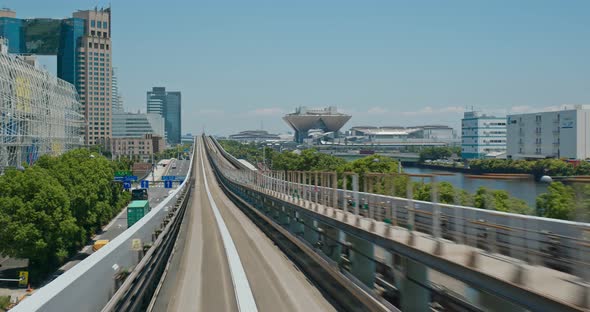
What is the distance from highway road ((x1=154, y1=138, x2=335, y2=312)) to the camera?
43.5 ft

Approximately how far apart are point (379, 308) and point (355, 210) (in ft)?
16.9

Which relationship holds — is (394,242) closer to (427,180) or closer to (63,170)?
(427,180)

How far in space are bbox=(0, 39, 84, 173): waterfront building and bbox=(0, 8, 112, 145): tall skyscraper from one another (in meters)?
76.4

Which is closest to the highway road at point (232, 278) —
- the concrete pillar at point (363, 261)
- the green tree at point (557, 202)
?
the concrete pillar at point (363, 261)

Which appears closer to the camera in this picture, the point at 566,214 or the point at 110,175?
the point at 566,214

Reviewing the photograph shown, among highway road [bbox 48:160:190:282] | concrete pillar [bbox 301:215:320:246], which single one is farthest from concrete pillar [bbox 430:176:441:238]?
highway road [bbox 48:160:190:282]

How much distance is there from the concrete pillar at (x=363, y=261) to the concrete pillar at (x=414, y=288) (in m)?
2.49

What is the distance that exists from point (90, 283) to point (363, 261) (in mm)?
8500

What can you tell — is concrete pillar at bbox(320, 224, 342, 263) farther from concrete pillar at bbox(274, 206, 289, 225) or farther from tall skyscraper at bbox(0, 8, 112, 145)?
tall skyscraper at bbox(0, 8, 112, 145)

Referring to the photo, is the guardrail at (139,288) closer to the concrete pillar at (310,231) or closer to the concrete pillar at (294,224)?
the concrete pillar at (310,231)

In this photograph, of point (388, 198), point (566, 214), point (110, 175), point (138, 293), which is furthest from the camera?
point (110, 175)

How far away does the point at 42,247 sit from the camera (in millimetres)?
32250

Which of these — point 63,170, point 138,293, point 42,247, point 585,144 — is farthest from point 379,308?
point 63,170

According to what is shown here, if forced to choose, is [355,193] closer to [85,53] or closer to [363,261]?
[363,261]
